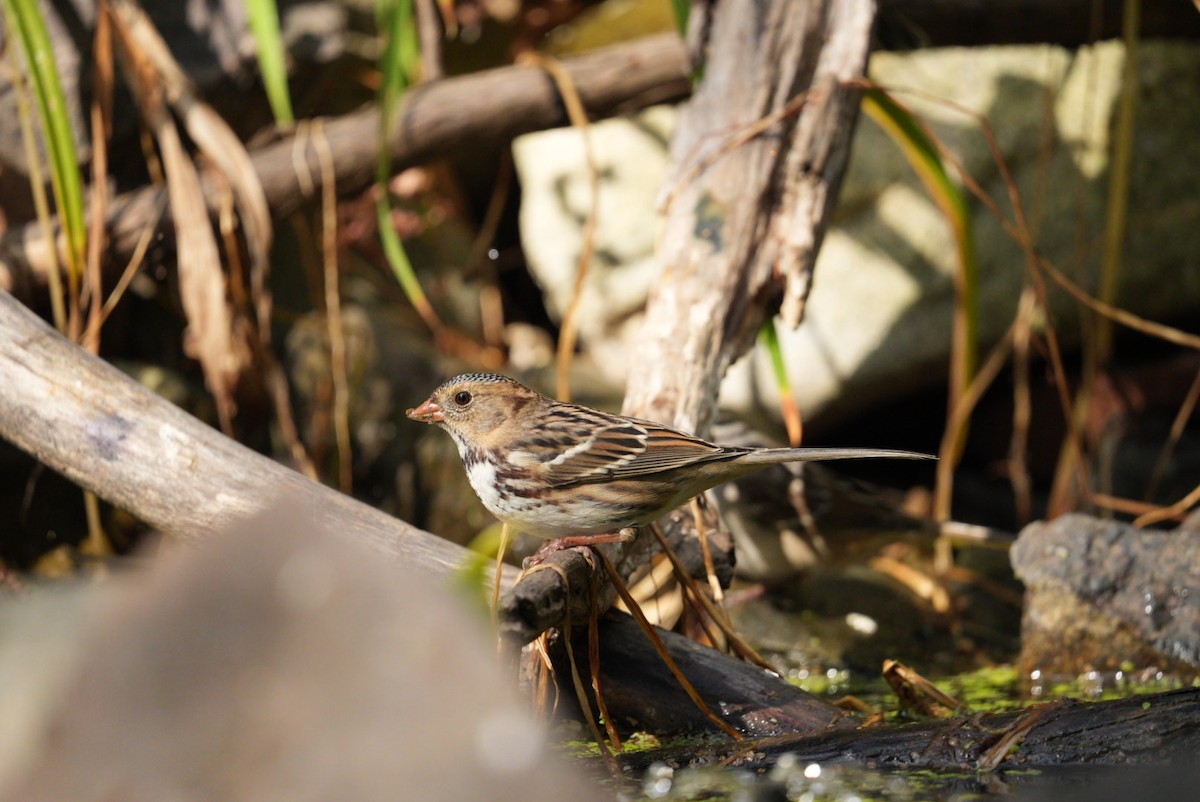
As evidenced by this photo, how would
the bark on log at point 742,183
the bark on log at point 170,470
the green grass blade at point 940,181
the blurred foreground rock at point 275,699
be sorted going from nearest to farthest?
the blurred foreground rock at point 275,699, the bark on log at point 170,470, the bark on log at point 742,183, the green grass blade at point 940,181

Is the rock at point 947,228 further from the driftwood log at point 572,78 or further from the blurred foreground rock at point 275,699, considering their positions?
the blurred foreground rock at point 275,699

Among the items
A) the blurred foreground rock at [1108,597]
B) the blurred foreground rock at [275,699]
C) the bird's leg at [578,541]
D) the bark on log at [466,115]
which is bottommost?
the blurred foreground rock at [1108,597]

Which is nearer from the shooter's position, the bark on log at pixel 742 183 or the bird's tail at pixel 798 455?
the bird's tail at pixel 798 455

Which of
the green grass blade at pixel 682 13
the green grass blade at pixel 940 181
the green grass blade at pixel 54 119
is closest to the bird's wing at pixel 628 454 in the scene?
the green grass blade at pixel 940 181

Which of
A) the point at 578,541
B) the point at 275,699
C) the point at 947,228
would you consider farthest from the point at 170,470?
the point at 947,228

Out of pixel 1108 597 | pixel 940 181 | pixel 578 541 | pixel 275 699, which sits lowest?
pixel 1108 597

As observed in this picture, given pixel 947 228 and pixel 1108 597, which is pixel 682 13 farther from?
pixel 1108 597

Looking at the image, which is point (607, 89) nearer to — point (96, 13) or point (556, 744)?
point (96, 13)

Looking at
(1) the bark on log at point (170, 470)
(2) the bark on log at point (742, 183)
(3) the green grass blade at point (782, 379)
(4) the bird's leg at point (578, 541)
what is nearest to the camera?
(4) the bird's leg at point (578, 541)
